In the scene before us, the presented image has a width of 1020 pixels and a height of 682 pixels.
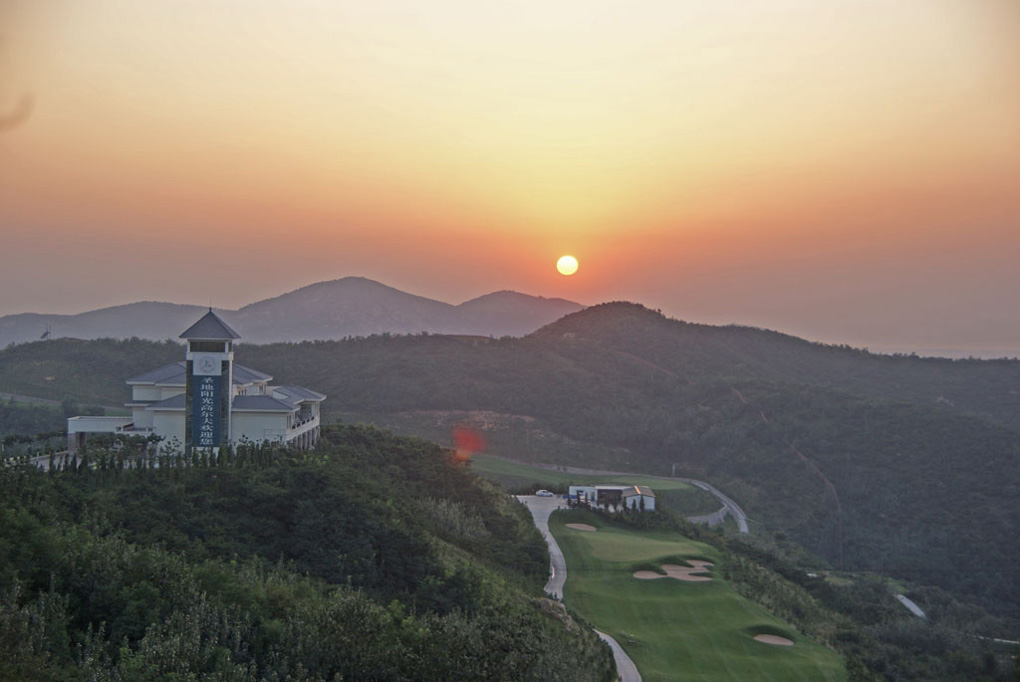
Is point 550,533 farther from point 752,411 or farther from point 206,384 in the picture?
point 752,411

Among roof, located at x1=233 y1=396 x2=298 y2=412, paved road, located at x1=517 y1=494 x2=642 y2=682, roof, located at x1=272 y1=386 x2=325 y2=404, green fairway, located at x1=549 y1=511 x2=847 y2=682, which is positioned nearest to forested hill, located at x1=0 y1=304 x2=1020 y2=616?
paved road, located at x1=517 y1=494 x2=642 y2=682

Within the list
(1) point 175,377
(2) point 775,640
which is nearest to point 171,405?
(1) point 175,377

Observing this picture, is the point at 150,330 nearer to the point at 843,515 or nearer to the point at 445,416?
the point at 445,416

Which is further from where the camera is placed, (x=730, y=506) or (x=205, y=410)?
(x=730, y=506)

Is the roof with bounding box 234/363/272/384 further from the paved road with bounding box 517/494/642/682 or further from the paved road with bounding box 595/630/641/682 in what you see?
the paved road with bounding box 595/630/641/682

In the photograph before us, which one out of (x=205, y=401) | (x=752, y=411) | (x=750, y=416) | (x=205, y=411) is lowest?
(x=750, y=416)
